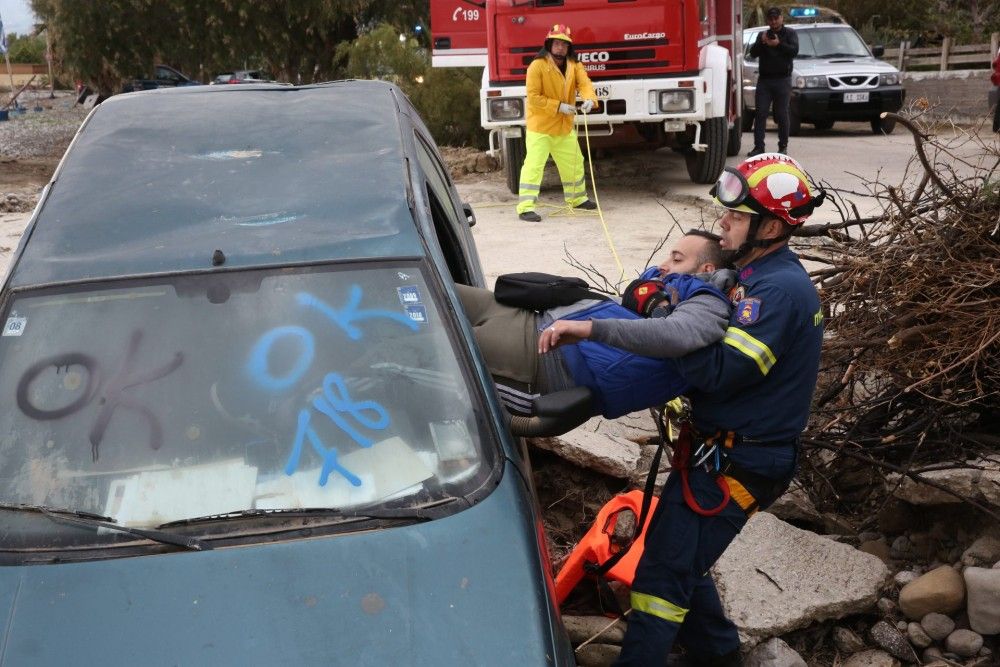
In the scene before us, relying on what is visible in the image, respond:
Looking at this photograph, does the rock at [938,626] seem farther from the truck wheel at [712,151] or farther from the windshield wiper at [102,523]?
the truck wheel at [712,151]

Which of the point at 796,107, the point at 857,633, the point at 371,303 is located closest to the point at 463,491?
the point at 371,303

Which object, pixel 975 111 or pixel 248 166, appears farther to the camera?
pixel 975 111

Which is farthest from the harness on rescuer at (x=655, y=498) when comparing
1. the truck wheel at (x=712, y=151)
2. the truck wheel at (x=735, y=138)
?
the truck wheel at (x=735, y=138)

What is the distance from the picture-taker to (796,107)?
1597cm

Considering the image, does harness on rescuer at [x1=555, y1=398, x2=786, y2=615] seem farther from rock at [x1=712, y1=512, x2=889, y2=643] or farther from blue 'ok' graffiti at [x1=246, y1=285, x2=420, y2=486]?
blue 'ok' graffiti at [x1=246, y1=285, x2=420, y2=486]

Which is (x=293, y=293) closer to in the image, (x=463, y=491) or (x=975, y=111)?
(x=463, y=491)

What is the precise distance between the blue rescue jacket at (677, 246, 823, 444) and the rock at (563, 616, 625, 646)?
0.85 m

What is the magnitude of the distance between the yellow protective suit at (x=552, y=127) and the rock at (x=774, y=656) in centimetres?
730

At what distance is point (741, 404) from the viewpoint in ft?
9.53

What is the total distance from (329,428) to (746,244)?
126 cm

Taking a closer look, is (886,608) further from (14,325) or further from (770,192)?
(14,325)

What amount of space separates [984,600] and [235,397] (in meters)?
2.50

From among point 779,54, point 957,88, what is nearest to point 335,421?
point 779,54

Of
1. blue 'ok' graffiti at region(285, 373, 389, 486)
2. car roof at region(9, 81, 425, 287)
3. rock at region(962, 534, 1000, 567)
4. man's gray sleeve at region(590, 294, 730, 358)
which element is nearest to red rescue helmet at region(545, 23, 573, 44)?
car roof at region(9, 81, 425, 287)
